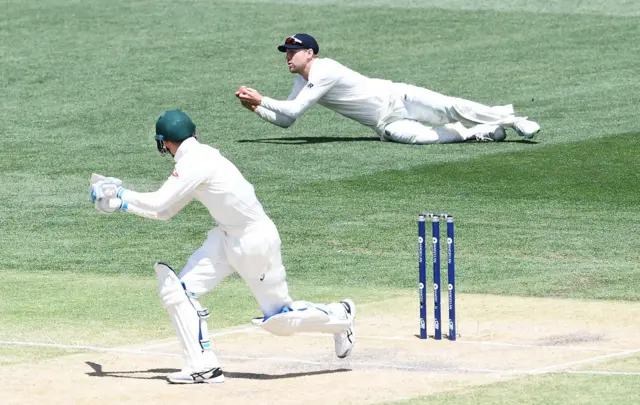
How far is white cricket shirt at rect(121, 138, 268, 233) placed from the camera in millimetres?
9844

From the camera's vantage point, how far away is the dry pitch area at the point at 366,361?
9.62m

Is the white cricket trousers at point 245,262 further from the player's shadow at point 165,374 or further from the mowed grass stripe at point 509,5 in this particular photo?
the mowed grass stripe at point 509,5

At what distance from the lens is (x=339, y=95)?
20.1 meters

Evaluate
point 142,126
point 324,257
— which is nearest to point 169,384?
point 324,257

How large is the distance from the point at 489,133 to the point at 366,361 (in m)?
10.4

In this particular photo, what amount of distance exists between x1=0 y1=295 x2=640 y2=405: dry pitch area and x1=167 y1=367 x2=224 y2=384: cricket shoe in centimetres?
6

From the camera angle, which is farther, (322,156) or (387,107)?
(387,107)

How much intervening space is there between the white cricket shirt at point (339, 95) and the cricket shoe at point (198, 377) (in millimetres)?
9950

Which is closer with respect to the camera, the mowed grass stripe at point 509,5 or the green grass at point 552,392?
the green grass at point 552,392

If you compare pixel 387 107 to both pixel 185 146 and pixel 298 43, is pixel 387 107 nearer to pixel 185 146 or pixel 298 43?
pixel 298 43

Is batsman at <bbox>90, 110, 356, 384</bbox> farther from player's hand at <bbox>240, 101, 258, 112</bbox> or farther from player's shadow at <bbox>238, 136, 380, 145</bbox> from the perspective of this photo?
player's shadow at <bbox>238, 136, 380, 145</bbox>

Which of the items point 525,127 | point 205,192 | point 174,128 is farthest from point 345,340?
point 525,127

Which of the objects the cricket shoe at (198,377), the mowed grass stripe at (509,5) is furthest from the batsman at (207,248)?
the mowed grass stripe at (509,5)

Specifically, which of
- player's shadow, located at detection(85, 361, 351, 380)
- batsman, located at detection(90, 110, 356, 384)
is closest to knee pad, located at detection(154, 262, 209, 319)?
batsman, located at detection(90, 110, 356, 384)
